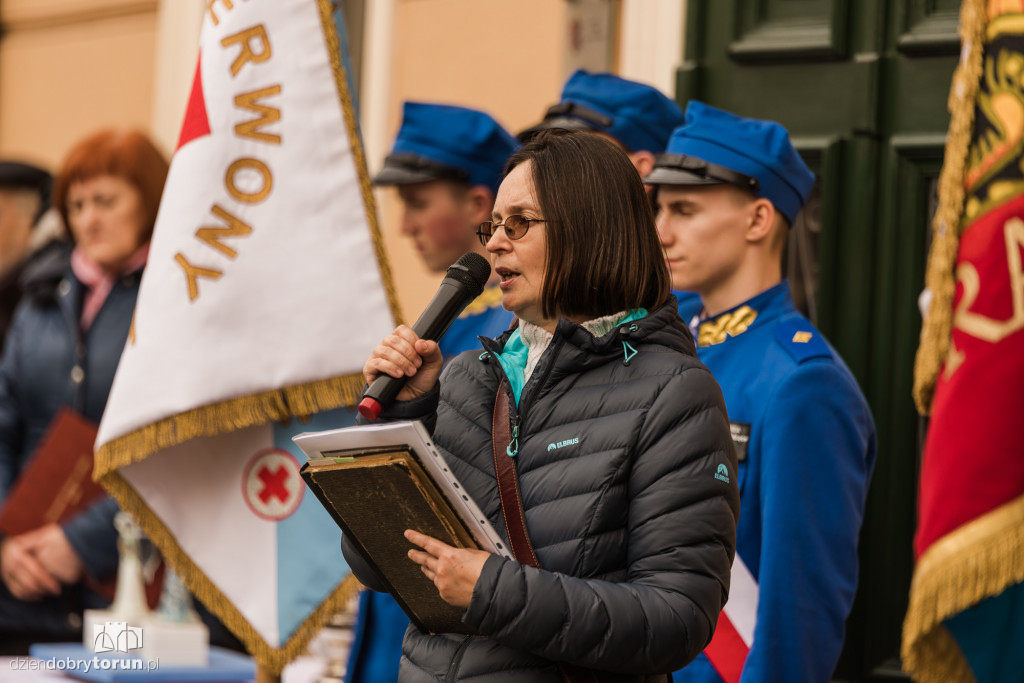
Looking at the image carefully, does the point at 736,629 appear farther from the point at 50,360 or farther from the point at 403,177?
the point at 50,360

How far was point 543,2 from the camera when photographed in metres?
4.61

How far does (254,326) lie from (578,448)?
147 cm

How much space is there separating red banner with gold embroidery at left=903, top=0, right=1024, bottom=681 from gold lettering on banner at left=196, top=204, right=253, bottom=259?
66.4 inches

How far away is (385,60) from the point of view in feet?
16.8

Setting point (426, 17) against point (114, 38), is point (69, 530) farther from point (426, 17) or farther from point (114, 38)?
point (114, 38)

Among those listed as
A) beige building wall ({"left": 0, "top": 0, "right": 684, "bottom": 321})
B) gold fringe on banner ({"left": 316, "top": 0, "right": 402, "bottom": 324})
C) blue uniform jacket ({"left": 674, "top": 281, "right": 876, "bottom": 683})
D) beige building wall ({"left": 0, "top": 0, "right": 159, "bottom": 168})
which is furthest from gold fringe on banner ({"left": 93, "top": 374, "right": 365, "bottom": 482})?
beige building wall ({"left": 0, "top": 0, "right": 159, "bottom": 168})

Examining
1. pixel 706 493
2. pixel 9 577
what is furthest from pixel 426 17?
pixel 706 493

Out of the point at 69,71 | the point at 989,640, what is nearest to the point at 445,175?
the point at 989,640

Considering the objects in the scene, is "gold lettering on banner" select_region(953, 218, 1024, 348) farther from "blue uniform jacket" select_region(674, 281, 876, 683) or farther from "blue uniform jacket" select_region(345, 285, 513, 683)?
"blue uniform jacket" select_region(345, 285, 513, 683)

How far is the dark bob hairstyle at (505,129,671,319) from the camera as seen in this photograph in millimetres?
1995

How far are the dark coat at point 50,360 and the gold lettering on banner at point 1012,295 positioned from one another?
9.25 feet

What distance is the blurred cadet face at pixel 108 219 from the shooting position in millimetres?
4219

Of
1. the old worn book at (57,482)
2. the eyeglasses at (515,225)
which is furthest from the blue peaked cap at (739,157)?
the old worn book at (57,482)

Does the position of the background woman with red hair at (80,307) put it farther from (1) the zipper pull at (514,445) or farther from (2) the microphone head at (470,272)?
(1) the zipper pull at (514,445)
